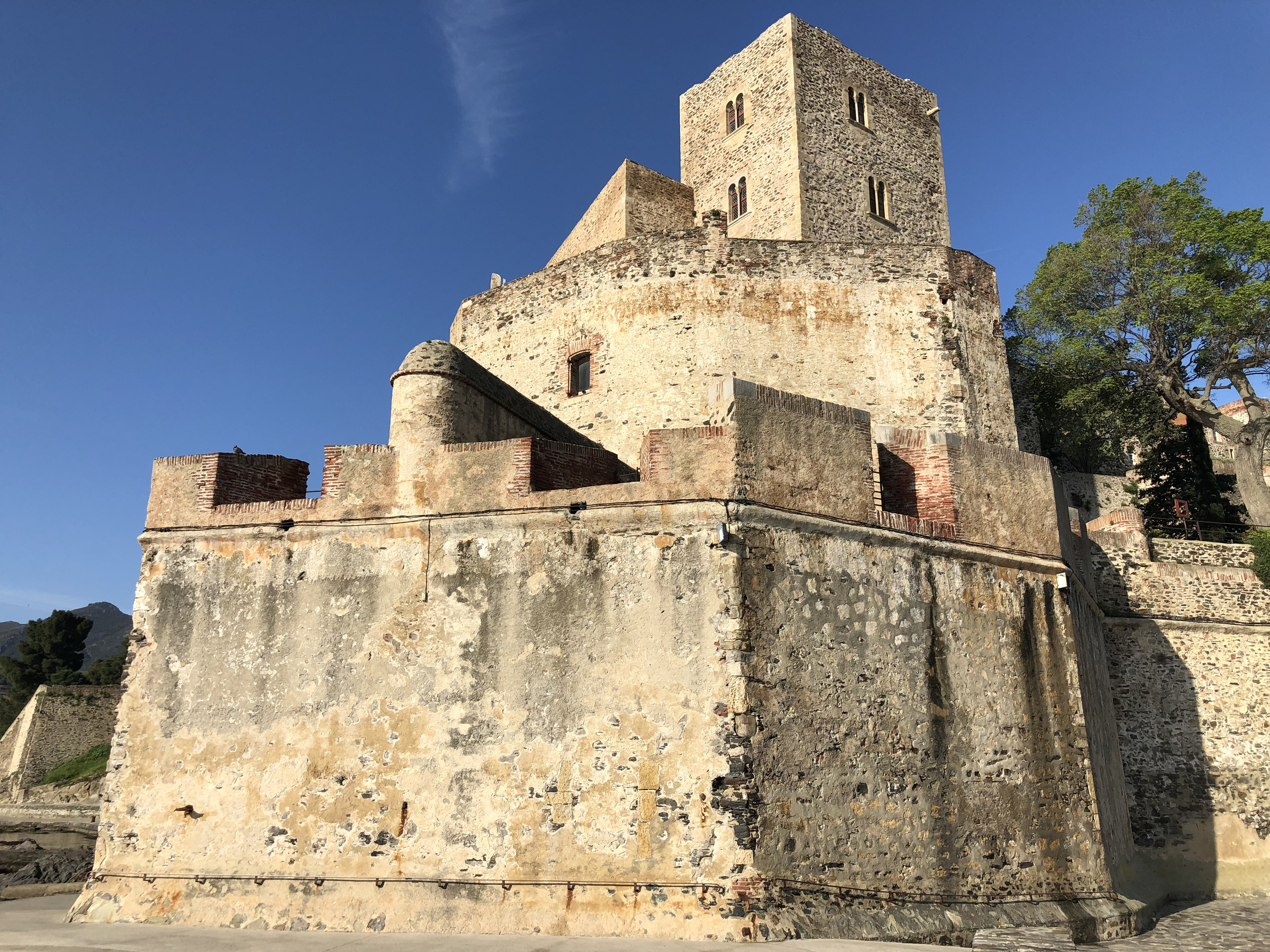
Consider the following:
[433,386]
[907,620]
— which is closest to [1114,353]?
[907,620]

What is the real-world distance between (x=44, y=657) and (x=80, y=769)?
16.0 m

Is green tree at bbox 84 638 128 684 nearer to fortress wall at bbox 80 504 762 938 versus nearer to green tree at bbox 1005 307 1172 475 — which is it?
fortress wall at bbox 80 504 762 938

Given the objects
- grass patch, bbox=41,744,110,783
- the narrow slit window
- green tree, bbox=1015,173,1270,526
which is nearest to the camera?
the narrow slit window

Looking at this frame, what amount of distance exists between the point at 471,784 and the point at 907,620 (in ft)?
12.4

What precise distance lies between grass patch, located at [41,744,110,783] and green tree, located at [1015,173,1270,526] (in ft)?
91.7

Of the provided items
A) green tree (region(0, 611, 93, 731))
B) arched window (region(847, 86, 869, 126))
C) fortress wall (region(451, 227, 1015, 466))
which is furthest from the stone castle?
green tree (region(0, 611, 93, 731))

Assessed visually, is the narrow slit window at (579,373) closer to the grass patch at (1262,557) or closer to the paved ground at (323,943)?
the paved ground at (323,943)

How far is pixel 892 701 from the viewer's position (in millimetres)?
7590

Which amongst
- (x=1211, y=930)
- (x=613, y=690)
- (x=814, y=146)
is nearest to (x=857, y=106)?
(x=814, y=146)

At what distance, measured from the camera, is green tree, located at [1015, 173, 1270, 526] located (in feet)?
65.9

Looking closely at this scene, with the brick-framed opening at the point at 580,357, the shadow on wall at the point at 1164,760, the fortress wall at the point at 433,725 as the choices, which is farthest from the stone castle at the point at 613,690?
the brick-framed opening at the point at 580,357

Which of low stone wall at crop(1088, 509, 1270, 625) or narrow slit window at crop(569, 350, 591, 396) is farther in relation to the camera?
narrow slit window at crop(569, 350, 591, 396)

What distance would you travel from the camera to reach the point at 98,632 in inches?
4988

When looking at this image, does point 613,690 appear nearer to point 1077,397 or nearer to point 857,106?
point 1077,397
